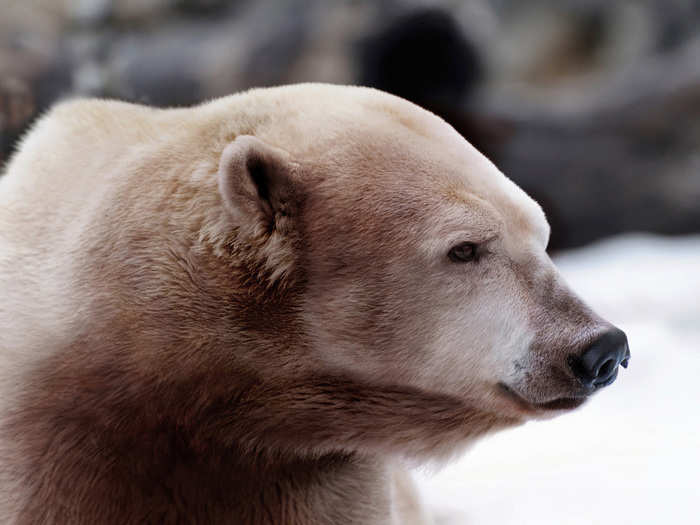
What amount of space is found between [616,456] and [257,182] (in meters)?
1.99

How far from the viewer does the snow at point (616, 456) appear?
2.80 m

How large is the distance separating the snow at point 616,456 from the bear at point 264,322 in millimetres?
340

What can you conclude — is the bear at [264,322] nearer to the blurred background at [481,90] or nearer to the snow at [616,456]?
the snow at [616,456]

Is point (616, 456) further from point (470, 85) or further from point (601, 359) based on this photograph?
point (470, 85)

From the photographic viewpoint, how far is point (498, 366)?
1.76 m

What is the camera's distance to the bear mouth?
1782mm

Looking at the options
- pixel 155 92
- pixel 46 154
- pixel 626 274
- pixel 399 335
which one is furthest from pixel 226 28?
pixel 399 335

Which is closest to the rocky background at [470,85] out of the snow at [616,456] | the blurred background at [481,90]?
the blurred background at [481,90]

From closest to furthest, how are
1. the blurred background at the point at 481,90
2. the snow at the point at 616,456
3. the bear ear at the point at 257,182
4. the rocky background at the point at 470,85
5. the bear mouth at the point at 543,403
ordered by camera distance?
the bear ear at the point at 257,182, the bear mouth at the point at 543,403, the snow at the point at 616,456, the blurred background at the point at 481,90, the rocky background at the point at 470,85

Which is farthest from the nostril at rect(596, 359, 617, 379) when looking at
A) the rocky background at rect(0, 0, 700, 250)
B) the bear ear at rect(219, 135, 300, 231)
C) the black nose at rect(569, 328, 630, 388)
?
the rocky background at rect(0, 0, 700, 250)

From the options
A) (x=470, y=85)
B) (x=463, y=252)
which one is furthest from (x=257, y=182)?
(x=470, y=85)

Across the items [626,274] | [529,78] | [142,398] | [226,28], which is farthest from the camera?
[529,78]

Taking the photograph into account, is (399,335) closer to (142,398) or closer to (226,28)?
(142,398)

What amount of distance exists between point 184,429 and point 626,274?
3.86 metres
